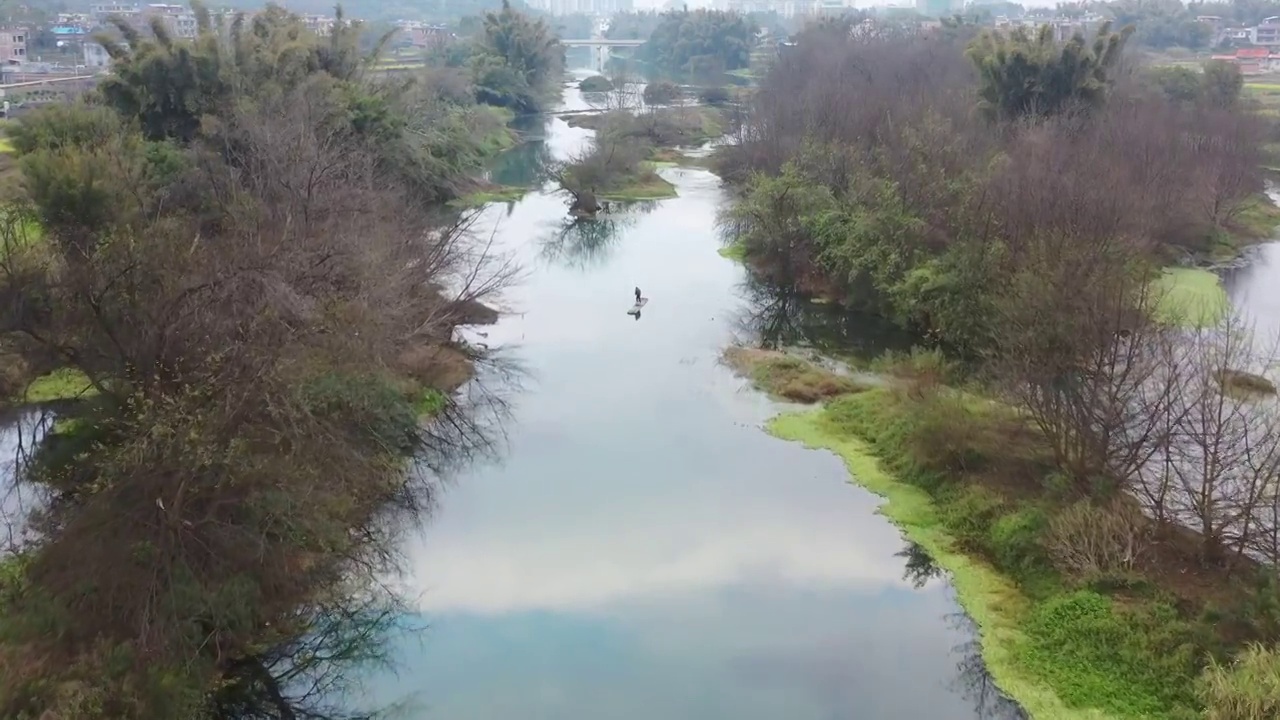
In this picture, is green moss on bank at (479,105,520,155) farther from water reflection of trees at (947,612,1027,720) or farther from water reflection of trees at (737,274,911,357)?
water reflection of trees at (947,612,1027,720)

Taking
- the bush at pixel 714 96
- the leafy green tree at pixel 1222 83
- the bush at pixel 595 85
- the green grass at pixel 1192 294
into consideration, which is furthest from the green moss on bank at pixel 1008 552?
the bush at pixel 595 85

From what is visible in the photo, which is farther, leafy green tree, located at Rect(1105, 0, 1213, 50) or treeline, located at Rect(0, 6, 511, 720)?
leafy green tree, located at Rect(1105, 0, 1213, 50)

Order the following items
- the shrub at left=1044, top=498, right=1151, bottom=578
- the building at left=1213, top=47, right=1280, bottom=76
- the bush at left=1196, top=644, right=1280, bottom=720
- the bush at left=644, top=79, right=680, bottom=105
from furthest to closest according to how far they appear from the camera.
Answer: the building at left=1213, top=47, right=1280, bottom=76, the bush at left=644, top=79, right=680, bottom=105, the shrub at left=1044, top=498, right=1151, bottom=578, the bush at left=1196, top=644, right=1280, bottom=720

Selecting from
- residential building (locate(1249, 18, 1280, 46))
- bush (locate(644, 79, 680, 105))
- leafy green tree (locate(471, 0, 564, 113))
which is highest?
residential building (locate(1249, 18, 1280, 46))

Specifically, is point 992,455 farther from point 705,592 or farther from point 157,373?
point 157,373

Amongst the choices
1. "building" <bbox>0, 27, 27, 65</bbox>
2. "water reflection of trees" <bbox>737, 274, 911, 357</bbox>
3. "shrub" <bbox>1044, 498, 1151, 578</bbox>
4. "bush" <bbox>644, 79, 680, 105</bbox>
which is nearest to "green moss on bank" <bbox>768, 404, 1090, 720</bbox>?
"shrub" <bbox>1044, 498, 1151, 578</bbox>

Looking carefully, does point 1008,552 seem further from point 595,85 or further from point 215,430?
point 595,85
